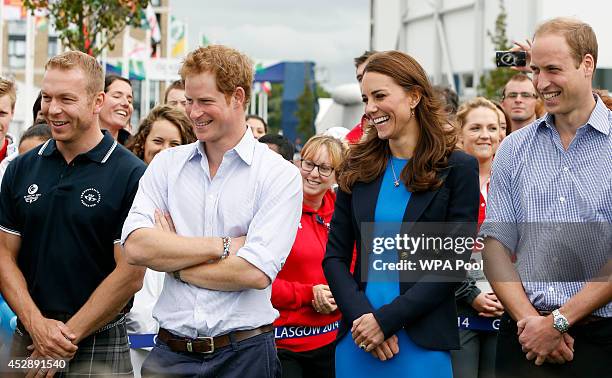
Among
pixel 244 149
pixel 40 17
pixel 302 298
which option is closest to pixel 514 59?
pixel 302 298

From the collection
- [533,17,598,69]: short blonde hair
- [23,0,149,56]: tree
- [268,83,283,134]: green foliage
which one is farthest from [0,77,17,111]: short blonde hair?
[268,83,283,134]: green foliage

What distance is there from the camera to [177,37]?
4288 centimetres

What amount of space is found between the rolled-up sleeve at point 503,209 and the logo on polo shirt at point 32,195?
221cm

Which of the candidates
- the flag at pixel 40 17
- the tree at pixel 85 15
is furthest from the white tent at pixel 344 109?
the flag at pixel 40 17

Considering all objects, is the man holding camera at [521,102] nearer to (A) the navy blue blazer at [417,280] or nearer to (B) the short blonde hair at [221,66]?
(A) the navy blue blazer at [417,280]

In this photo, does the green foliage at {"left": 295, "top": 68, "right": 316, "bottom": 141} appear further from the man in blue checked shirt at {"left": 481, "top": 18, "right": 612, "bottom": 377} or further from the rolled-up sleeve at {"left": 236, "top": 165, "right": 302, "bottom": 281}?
the rolled-up sleeve at {"left": 236, "top": 165, "right": 302, "bottom": 281}

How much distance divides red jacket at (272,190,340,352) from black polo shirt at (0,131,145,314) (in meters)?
1.30

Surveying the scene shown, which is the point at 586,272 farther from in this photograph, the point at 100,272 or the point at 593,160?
the point at 100,272

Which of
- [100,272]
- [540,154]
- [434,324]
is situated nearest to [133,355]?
[100,272]

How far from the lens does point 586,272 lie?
4.75 m

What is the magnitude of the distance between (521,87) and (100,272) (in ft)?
13.4

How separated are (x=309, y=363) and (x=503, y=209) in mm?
1687

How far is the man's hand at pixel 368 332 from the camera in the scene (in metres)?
4.59

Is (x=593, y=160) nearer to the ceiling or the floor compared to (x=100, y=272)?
nearer to the ceiling
